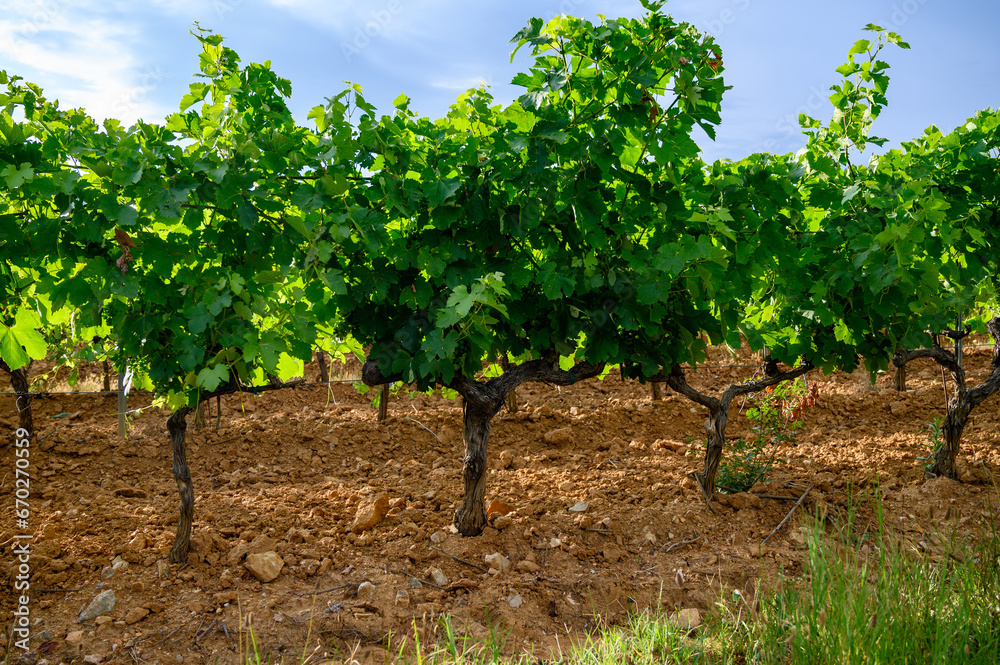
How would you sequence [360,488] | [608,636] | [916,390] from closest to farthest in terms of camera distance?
[608,636] → [360,488] → [916,390]

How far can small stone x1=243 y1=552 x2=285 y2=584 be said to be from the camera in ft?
12.7

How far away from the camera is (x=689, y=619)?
3223mm

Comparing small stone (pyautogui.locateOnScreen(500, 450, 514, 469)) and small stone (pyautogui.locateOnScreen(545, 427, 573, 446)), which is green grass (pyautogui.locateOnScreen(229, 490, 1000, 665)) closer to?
small stone (pyautogui.locateOnScreen(500, 450, 514, 469))

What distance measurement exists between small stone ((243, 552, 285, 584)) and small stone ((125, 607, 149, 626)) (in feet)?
1.84

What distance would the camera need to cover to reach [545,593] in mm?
3721

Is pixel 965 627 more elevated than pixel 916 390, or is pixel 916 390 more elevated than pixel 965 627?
pixel 916 390

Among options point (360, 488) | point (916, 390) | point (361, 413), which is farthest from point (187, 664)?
point (916, 390)

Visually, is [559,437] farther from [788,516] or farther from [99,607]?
[99,607]

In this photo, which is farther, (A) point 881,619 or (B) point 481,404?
(B) point 481,404

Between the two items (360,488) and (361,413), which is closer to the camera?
(360,488)

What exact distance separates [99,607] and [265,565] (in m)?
0.85

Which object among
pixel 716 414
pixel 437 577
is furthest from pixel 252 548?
pixel 716 414

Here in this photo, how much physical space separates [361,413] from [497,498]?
308 centimetres

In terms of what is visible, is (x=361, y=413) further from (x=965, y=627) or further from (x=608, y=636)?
(x=965, y=627)
